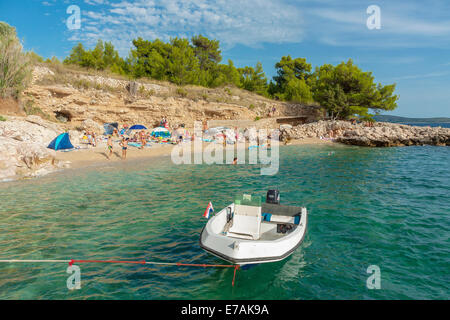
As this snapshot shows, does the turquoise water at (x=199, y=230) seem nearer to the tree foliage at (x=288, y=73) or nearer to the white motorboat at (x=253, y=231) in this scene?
the white motorboat at (x=253, y=231)

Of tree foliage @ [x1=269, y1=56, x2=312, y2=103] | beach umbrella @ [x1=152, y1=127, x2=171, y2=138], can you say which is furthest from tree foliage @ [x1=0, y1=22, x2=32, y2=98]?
tree foliage @ [x1=269, y1=56, x2=312, y2=103]

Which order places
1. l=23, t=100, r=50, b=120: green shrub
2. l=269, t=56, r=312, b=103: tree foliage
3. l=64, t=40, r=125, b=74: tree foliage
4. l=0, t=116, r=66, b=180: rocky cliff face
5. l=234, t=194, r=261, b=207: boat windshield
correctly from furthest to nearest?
l=269, t=56, r=312, b=103: tree foliage
l=64, t=40, r=125, b=74: tree foliage
l=23, t=100, r=50, b=120: green shrub
l=0, t=116, r=66, b=180: rocky cliff face
l=234, t=194, r=261, b=207: boat windshield

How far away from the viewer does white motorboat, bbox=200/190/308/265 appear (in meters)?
6.23

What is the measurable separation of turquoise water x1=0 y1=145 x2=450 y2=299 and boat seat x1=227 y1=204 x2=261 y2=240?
94 centimetres

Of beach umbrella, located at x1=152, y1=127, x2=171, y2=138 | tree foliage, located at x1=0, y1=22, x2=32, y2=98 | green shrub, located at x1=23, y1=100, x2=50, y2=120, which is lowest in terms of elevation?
beach umbrella, located at x1=152, y1=127, x2=171, y2=138

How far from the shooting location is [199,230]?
9.50m

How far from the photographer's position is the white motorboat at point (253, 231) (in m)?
6.23

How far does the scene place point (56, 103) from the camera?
104 feet

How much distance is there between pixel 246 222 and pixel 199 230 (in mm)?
2386

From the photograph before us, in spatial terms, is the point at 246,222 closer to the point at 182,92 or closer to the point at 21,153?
the point at 21,153

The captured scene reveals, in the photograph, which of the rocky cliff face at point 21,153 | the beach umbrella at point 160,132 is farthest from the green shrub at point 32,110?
the beach umbrella at point 160,132

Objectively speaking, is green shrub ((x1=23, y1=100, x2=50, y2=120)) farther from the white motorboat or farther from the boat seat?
the boat seat
